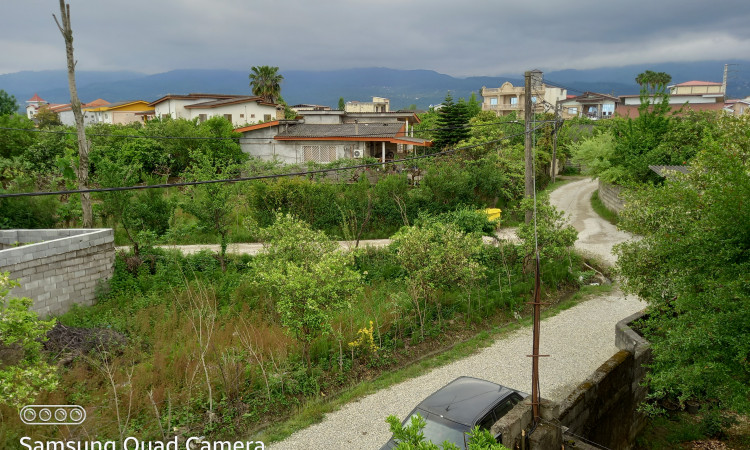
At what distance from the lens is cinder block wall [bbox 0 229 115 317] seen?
45.2ft

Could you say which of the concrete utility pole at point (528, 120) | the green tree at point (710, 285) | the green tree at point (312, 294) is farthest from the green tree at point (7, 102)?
the green tree at point (710, 285)

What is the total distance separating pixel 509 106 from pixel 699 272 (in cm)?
7567

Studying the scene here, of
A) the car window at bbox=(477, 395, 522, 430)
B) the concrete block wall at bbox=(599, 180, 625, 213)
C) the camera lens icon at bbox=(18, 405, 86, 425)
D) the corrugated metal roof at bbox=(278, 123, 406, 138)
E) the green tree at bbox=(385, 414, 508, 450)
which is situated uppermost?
the corrugated metal roof at bbox=(278, 123, 406, 138)

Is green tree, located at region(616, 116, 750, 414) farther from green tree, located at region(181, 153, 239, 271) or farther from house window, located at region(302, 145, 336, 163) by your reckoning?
house window, located at region(302, 145, 336, 163)

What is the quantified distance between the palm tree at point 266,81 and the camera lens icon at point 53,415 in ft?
169

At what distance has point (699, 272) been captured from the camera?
7504 mm

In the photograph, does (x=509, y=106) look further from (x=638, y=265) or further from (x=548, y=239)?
(x=638, y=265)

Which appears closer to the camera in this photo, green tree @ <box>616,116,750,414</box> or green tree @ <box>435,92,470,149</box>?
green tree @ <box>616,116,750,414</box>

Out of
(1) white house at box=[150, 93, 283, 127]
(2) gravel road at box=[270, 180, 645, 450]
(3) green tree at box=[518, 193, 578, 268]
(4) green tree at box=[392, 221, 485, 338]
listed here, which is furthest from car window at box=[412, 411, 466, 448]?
(1) white house at box=[150, 93, 283, 127]

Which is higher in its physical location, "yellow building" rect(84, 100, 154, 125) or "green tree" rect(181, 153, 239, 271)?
"yellow building" rect(84, 100, 154, 125)

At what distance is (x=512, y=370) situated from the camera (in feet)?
36.4

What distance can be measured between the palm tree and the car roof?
53456mm

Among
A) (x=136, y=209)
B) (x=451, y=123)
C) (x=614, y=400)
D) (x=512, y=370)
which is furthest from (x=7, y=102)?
(x=614, y=400)

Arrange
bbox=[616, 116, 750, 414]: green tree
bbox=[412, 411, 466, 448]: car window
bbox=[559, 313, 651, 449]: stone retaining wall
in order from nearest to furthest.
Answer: bbox=[616, 116, 750, 414]: green tree
bbox=[412, 411, 466, 448]: car window
bbox=[559, 313, 651, 449]: stone retaining wall
